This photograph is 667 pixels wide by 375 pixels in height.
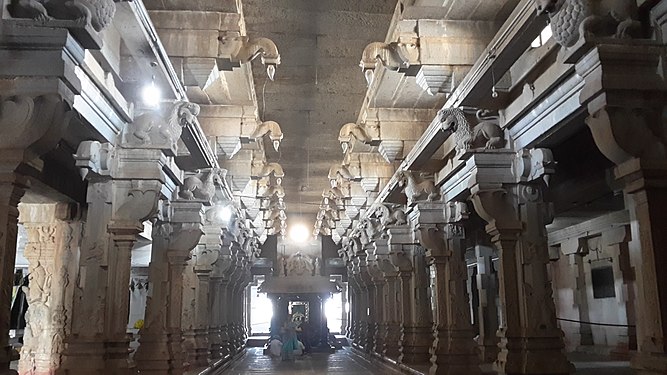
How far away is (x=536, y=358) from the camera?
7008 mm

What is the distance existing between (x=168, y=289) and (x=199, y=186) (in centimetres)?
174

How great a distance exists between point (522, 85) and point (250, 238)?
48.6ft

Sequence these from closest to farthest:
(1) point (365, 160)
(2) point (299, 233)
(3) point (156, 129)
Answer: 1. (3) point (156, 129)
2. (1) point (365, 160)
3. (2) point (299, 233)

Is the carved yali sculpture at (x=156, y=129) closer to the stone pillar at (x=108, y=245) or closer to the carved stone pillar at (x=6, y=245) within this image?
the stone pillar at (x=108, y=245)

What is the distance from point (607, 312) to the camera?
13.5 metres

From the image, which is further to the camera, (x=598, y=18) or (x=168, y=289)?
(x=168, y=289)

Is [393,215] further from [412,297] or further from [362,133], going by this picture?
[362,133]

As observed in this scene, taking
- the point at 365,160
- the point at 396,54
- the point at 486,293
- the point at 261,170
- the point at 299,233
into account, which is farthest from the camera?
the point at 299,233

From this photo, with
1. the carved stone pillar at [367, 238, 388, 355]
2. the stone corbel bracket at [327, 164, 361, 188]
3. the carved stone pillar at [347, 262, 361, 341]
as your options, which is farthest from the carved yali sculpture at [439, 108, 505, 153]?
the carved stone pillar at [347, 262, 361, 341]

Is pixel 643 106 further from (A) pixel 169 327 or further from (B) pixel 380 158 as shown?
(B) pixel 380 158

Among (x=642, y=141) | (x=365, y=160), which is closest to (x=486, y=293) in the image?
(x=365, y=160)

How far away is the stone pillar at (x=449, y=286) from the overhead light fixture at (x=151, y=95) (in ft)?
17.3

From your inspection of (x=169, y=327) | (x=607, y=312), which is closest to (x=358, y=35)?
(x=169, y=327)

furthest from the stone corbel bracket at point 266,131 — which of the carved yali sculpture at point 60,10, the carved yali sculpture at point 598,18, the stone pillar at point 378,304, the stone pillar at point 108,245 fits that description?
the carved yali sculpture at point 598,18
